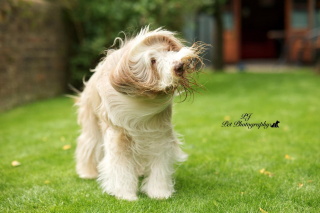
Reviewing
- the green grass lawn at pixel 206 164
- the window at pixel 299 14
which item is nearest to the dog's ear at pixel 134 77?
the green grass lawn at pixel 206 164

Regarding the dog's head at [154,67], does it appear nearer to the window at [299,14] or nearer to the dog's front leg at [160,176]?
the dog's front leg at [160,176]

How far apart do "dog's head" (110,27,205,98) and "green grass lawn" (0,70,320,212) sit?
0.36 m

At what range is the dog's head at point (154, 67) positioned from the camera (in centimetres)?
254

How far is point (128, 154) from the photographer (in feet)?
10.4

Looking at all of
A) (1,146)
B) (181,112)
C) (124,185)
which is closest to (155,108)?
(124,185)

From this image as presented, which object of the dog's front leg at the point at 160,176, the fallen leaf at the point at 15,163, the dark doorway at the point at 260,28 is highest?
the dog's front leg at the point at 160,176

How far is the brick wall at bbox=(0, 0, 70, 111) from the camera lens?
7883 millimetres

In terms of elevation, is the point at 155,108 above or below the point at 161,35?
below

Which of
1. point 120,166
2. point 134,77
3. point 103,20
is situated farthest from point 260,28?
point 134,77

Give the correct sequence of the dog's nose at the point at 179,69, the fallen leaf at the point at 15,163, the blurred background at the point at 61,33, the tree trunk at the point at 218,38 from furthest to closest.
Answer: the tree trunk at the point at 218,38, the blurred background at the point at 61,33, the fallen leaf at the point at 15,163, the dog's nose at the point at 179,69

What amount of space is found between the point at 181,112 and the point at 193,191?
13.6 ft

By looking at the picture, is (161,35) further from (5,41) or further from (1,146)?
(5,41)

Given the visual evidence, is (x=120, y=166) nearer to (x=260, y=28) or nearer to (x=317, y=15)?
(x=317, y=15)

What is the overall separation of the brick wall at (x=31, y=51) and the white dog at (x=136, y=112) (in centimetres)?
497
